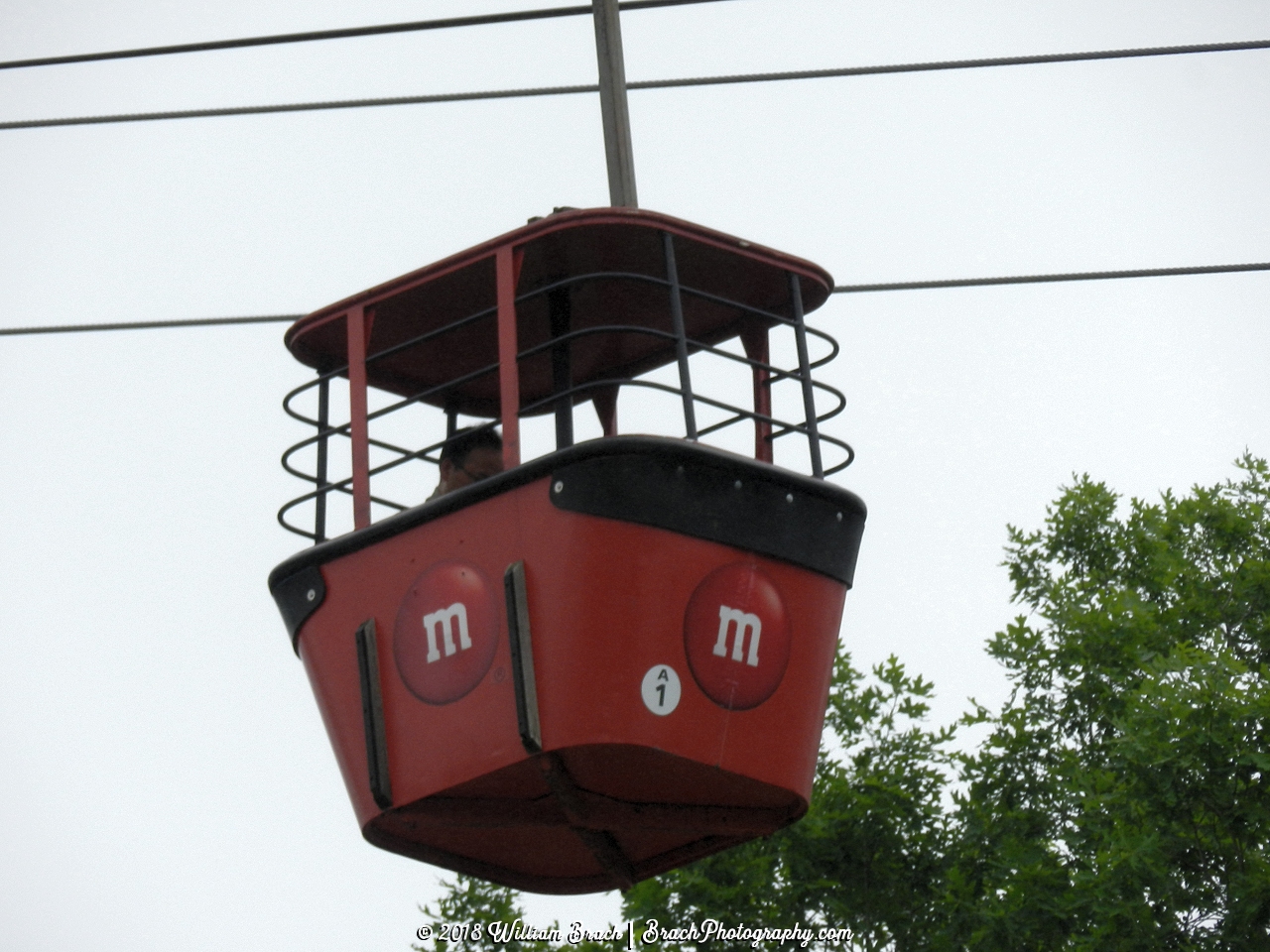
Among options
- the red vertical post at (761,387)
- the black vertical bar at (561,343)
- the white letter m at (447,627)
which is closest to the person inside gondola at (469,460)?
the black vertical bar at (561,343)

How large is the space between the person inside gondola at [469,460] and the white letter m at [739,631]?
131 centimetres

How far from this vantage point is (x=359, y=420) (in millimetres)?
7523

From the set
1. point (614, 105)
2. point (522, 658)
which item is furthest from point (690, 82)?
point (522, 658)

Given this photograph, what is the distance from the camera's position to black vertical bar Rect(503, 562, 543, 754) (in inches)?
263

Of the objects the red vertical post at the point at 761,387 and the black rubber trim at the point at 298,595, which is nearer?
the black rubber trim at the point at 298,595

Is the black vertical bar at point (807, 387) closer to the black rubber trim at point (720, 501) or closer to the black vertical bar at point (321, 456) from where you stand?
the black rubber trim at point (720, 501)

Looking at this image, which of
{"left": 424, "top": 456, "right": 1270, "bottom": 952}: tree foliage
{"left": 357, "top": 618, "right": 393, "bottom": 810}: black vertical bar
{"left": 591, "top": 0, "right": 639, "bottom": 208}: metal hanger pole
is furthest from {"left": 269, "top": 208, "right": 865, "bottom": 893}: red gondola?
{"left": 424, "top": 456, "right": 1270, "bottom": 952}: tree foliage

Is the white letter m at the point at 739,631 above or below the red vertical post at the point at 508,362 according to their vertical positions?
below

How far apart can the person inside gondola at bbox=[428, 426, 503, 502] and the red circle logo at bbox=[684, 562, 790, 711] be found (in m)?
1.27

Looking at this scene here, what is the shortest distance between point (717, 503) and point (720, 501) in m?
0.02

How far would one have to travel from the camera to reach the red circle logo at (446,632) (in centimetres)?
691

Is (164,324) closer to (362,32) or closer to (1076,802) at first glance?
(362,32)

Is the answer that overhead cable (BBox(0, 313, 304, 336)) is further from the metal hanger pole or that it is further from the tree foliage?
the tree foliage

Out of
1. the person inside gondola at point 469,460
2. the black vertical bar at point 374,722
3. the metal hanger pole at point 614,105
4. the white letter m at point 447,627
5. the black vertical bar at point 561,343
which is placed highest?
the metal hanger pole at point 614,105
